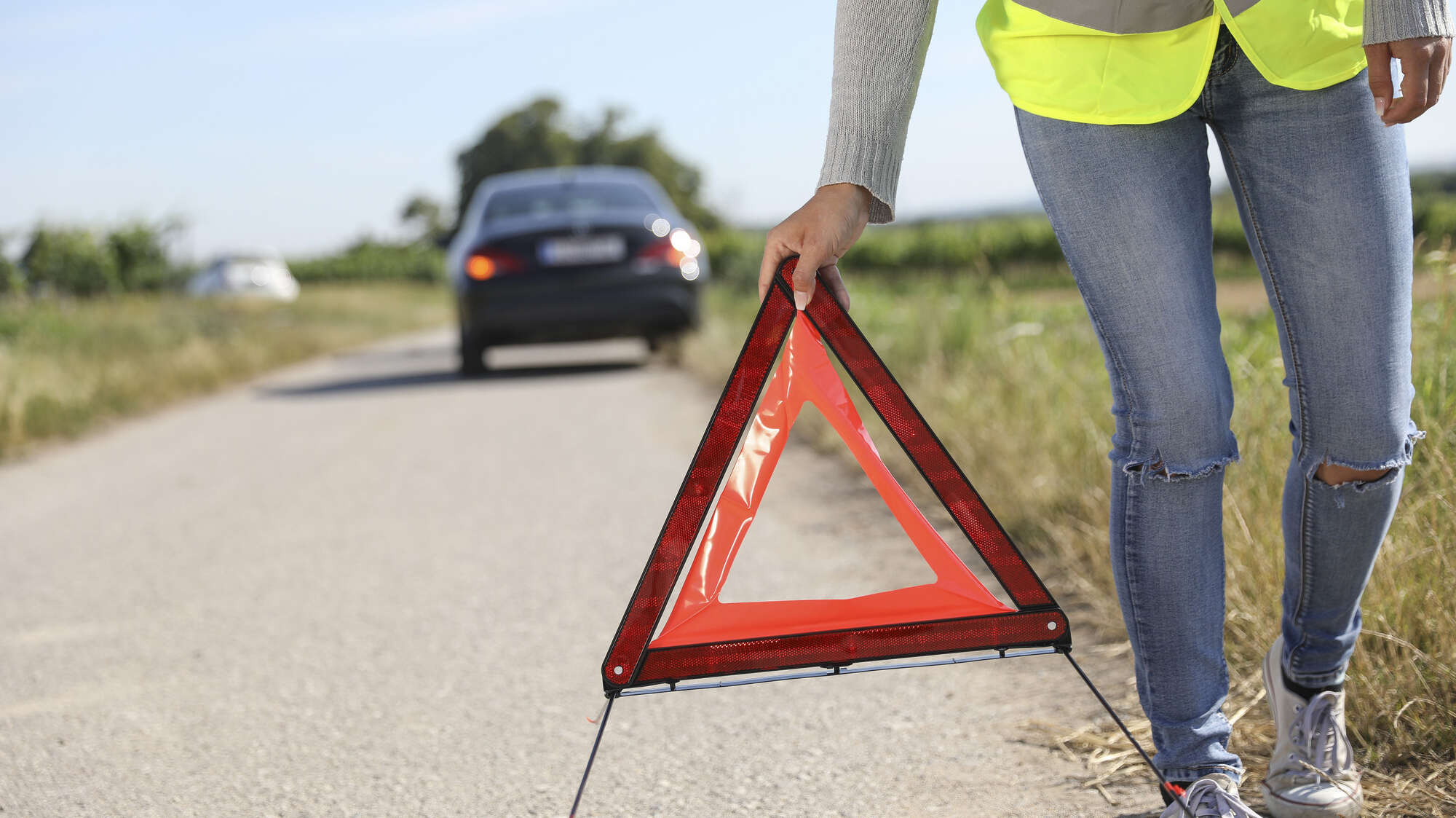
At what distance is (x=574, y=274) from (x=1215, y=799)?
762cm

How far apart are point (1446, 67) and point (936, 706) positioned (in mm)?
1544

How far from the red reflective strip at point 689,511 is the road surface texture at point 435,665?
1.68 feet

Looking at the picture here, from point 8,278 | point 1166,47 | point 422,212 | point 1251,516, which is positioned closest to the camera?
point 1166,47

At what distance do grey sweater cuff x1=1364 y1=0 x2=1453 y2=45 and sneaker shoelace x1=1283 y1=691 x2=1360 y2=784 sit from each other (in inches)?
38.4

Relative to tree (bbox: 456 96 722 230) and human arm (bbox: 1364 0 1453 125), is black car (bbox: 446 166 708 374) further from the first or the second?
tree (bbox: 456 96 722 230)

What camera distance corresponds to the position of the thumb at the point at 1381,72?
1.54 meters

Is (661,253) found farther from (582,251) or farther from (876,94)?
(876,94)

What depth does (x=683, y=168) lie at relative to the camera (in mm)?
75250

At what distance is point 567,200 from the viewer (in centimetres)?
966

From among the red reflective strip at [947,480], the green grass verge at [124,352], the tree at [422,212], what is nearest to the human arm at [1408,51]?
the red reflective strip at [947,480]

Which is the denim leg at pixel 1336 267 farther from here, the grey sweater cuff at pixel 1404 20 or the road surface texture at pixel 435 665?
the road surface texture at pixel 435 665

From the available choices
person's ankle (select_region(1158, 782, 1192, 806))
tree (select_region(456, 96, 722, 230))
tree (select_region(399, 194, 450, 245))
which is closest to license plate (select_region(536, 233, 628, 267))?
person's ankle (select_region(1158, 782, 1192, 806))

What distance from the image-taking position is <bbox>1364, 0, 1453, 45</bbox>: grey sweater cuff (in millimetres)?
1502

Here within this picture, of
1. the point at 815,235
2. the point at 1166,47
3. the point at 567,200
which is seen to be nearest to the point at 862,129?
the point at 815,235
